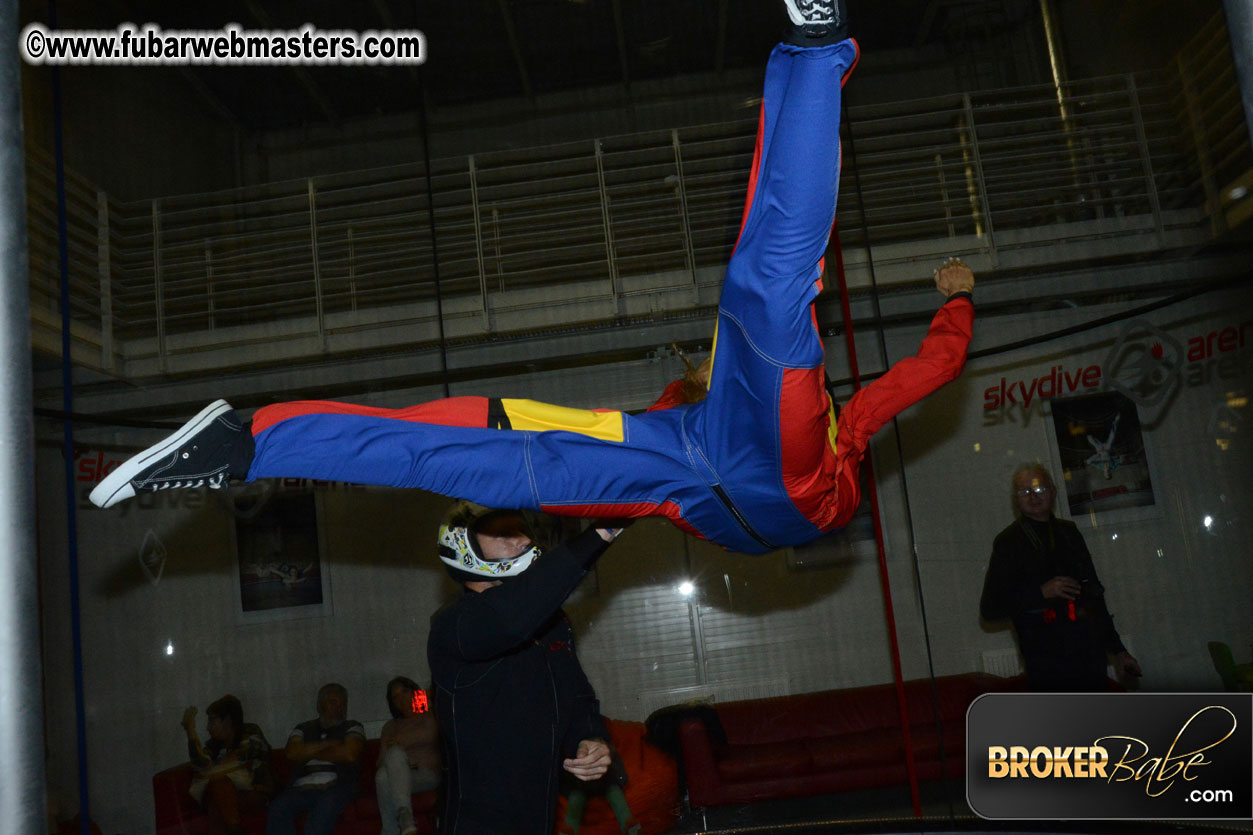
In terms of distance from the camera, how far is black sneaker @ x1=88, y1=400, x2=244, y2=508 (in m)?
1.68

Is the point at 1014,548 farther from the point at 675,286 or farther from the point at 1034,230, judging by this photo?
the point at 675,286

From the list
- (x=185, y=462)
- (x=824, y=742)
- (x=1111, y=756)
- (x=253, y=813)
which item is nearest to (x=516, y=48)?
(x=185, y=462)

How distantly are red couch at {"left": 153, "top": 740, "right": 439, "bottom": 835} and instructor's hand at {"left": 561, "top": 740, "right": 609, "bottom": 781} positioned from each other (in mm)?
2313

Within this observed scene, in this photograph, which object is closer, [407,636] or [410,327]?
[407,636]

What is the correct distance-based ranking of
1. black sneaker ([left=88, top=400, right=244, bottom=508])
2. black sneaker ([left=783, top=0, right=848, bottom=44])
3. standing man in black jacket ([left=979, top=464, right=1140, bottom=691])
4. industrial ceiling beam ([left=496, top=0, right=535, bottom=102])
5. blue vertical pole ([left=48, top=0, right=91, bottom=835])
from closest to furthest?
black sneaker ([left=783, top=0, right=848, bottom=44]), black sneaker ([left=88, top=400, right=244, bottom=508]), blue vertical pole ([left=48, top=0, right=91, bottom=835]), standing man in black jacket ([left=979, top=464, right=1140, bottom=691]), industrial ceiling beam ([left=496, top=0, right=535, bottom=102])

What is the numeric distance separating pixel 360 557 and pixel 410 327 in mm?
1100

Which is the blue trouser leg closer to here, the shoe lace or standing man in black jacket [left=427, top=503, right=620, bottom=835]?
standing man in black jacket [left=427, top=503, right=620, bottom=835]

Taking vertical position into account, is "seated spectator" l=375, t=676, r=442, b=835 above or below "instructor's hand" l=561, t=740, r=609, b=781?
below

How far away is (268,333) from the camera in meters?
4.42

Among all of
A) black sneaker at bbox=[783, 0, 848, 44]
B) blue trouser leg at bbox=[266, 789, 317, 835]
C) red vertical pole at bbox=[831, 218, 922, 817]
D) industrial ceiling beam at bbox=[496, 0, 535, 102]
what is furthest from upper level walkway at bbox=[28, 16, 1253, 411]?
black sneaker at bbox=[783, 0, 848, 44]

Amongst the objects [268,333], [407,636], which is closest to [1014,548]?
[407,636]

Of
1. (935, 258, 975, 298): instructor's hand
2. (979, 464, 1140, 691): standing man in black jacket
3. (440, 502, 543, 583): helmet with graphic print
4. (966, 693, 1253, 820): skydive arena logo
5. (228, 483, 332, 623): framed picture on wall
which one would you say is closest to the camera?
A: (440, 502, 543, 583): helmet with graphic print

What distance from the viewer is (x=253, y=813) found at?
405cm

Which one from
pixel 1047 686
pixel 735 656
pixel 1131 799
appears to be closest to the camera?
pixel 1131 799
